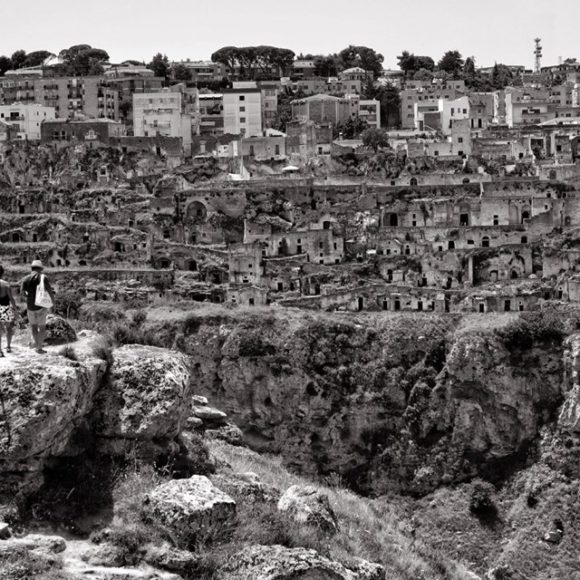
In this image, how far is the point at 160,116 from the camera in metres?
64.9

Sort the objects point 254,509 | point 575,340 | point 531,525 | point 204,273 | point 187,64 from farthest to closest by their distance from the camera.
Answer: point 187,64 < point 204,273 < point 575,340 < point 531,525 < point 254,509

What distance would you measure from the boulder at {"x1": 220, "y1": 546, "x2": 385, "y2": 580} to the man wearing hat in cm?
340

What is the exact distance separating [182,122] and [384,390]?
106 feet

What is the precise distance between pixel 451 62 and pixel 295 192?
140 ft

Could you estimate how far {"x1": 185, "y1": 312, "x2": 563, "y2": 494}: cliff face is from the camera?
3631cm

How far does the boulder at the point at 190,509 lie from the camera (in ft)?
30.5

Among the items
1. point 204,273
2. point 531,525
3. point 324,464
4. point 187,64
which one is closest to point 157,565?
point 531,525

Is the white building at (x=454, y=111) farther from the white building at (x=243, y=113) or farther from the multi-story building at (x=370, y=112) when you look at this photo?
the white building at (x=243, y=113)

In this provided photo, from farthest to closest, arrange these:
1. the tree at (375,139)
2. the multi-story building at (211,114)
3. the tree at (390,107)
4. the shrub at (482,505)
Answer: the tree at (390,107), the multi-story building at (211,114), the tree at (375,139), the shrub at (482,505)

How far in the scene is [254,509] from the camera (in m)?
10.2

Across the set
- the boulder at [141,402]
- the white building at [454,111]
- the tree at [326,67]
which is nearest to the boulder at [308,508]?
the boulder at [141,402]

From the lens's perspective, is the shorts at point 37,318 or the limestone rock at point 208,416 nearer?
the shorts at point 37,318

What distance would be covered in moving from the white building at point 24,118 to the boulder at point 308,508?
55.7 meters

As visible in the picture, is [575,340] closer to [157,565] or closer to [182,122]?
[157,565]
